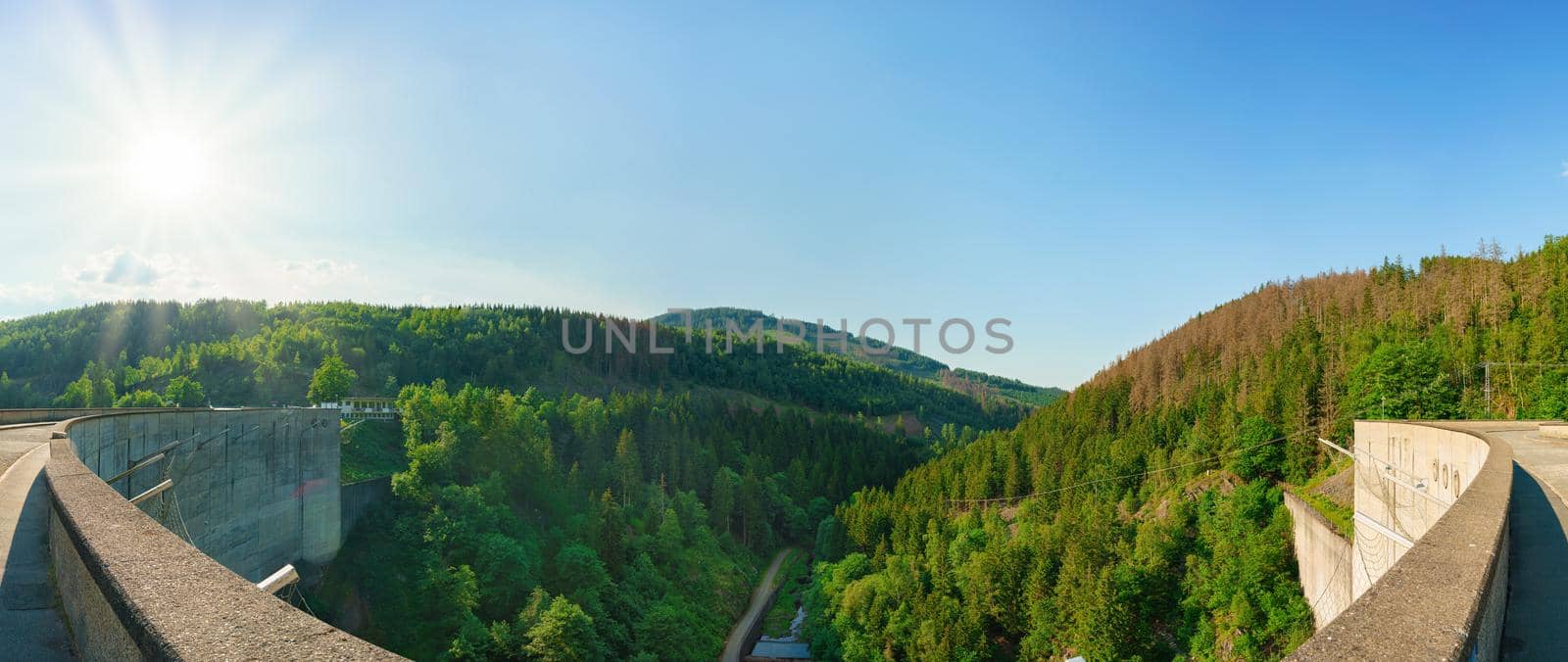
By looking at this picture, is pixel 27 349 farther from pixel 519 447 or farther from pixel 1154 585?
pixel 1154 585

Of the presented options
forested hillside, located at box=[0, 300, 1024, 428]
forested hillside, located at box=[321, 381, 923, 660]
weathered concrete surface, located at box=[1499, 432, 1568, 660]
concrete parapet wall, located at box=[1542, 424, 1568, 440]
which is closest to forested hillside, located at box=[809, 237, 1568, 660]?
forested hillside, located at box=[321, 381, 923, 660]

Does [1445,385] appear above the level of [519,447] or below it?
above

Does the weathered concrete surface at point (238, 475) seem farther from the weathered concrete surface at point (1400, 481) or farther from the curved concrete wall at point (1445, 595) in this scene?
the weathered concrete surface at point (1400, 481)

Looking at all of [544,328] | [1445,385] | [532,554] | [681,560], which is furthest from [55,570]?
[544,328]

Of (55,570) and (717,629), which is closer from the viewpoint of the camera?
(55,570)

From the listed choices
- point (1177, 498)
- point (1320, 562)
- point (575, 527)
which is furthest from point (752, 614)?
point (1320, 562)

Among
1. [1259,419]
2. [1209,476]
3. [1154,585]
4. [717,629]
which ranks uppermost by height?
[1259,419]

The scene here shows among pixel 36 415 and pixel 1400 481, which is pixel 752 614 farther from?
pixel 1400 481
